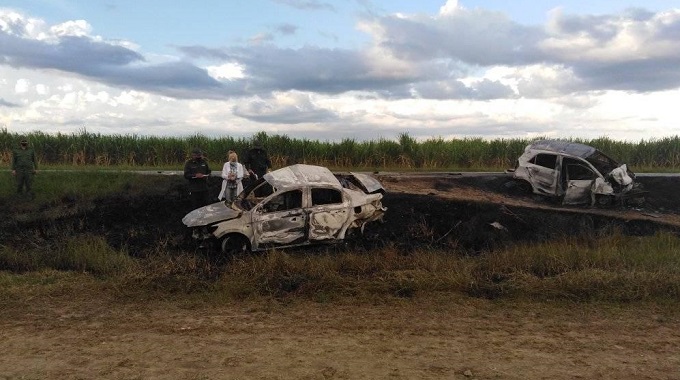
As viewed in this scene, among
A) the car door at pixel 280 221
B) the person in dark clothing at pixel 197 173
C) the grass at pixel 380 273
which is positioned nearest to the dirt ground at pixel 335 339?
the grass at pixel 380 273

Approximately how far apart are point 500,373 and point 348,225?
667 cm

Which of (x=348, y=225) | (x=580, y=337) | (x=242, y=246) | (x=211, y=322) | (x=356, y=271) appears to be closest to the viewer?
(x=580, y=337)

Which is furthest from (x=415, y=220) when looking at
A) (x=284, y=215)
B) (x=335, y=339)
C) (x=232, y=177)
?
(x=335, y=339)

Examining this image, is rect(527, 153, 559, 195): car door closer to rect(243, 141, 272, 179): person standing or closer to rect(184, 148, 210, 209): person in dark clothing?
Answer: rect(243, 141, 272, 179): person standing

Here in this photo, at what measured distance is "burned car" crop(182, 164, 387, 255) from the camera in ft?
37.8

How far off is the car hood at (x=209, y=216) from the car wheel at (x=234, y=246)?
0.43 metres

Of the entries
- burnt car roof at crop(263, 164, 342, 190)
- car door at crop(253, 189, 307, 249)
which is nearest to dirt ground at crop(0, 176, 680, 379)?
car door at crop(253, 189, 307, 249)

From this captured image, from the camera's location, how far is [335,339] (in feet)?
23.6

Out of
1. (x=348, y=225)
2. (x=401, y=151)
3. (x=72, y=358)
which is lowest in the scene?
(x=72, y=358)

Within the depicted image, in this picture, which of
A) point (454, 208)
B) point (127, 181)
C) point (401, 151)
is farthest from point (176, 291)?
point (401, 151)

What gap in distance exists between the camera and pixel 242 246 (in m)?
11.7

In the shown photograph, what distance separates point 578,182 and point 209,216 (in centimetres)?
1145

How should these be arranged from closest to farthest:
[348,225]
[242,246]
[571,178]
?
[242,246]
[348,225]
[571,178]

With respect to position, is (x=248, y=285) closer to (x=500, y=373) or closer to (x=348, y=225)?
(x=348, y=225)
